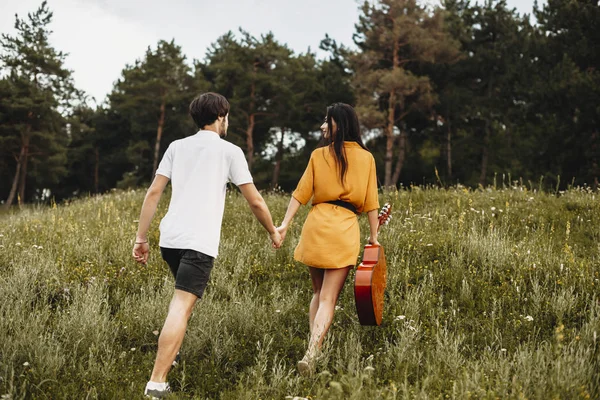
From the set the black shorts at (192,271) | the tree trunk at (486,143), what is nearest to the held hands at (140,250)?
the black shorts at (192,271)

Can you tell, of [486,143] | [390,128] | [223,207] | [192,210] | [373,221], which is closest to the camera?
[192,210]

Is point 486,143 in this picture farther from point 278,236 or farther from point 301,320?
point 278,236

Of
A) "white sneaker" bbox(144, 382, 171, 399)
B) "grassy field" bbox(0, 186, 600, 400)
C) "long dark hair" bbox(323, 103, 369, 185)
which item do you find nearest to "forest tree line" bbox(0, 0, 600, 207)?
"grassy field" bbox(0, 186, 600, 400)

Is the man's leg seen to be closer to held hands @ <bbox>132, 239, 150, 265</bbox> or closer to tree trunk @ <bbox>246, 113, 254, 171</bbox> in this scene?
held hands @ <bbox>132, 239, 150, 265</bbox>

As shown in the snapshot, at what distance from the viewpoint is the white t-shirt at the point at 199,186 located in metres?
3.73

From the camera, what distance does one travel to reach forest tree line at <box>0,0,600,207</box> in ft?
75.3

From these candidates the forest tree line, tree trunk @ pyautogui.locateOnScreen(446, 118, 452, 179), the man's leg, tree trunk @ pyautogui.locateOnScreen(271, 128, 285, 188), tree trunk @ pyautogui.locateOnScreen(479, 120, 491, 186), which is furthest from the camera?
tree trunk @ pyautogui.locateOnScreen(271, 128, 285, 188)

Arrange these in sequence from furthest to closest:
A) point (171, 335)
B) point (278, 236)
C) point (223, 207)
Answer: point (278, 236) → point (223, 207) → point (171, 335)

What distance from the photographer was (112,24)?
14109 millimetres

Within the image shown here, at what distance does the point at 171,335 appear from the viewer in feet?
11.8

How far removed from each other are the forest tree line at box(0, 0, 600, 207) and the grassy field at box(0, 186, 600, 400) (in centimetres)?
1705

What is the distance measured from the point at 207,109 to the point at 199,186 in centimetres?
62

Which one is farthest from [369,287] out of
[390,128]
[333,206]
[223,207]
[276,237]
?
[390,128]

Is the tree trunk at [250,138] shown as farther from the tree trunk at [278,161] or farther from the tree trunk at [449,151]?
the tree trunk at [449,151]
